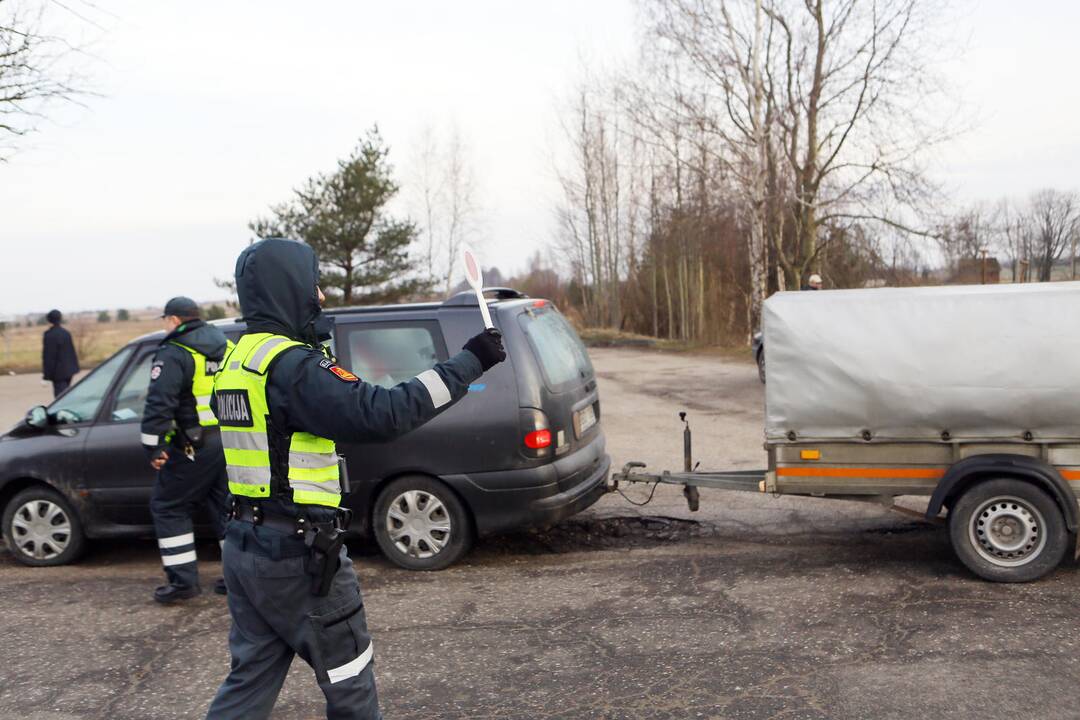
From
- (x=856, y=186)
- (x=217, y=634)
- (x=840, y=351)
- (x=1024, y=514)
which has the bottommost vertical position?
(x=217, y=634)

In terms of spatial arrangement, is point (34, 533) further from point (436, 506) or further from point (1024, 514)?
point (1024, 514)

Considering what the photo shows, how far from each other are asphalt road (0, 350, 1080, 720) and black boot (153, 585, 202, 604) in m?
0.08

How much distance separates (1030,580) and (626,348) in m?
24.5

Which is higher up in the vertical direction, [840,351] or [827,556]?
[840,351]

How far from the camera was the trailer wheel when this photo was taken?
5453 mm

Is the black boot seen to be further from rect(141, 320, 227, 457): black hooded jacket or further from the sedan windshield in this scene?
the sedan windshield

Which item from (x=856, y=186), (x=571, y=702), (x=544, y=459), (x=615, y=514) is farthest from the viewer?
(x=856, y=186)

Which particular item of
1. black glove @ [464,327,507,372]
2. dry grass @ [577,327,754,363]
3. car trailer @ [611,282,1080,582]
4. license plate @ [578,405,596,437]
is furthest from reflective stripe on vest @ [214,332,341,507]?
dry grass @ [577,327,754,363]

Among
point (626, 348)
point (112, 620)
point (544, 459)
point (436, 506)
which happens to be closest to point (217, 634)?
point (112, 620)

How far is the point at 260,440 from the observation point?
3061 millimetres

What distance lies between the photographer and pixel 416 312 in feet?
21.9

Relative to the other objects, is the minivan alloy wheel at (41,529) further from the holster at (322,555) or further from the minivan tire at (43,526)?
the holster at (322,555)

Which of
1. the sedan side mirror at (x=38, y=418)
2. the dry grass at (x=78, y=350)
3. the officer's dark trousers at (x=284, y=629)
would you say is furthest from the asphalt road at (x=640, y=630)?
the dry grass at (x=78, y=350)

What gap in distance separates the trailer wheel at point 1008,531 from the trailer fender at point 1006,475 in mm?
48
